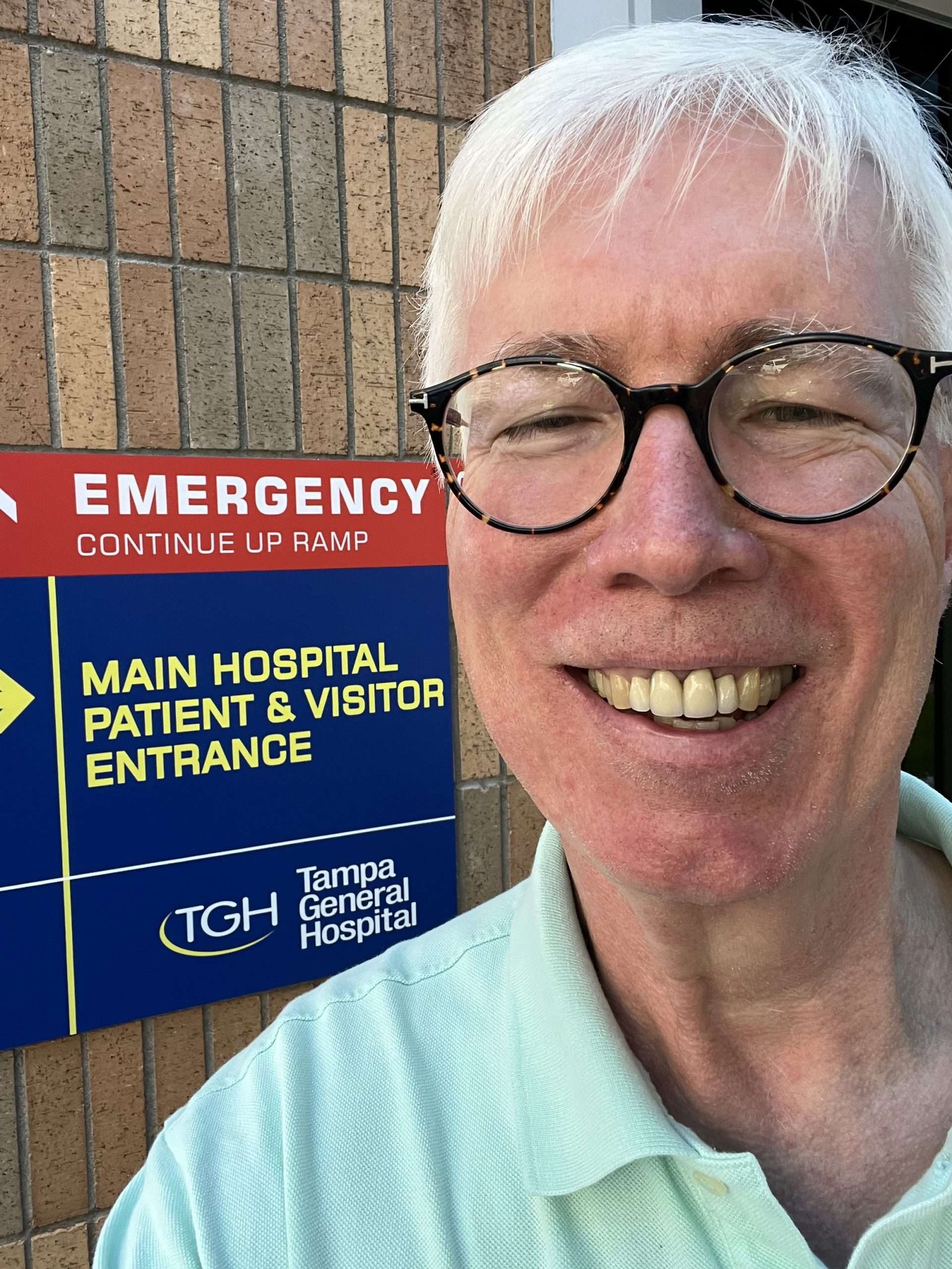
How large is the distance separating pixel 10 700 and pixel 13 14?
1464 millimetres

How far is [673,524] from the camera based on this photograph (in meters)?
0.91

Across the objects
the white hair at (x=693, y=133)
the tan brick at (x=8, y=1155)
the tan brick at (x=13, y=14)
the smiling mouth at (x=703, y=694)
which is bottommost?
the tan brick at (x=8, y=1155)

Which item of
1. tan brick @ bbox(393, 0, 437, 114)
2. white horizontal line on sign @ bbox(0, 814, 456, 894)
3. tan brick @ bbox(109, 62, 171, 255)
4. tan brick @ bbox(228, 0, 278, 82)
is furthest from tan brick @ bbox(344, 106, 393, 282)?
white horizontal line on sign @ bbox(0, 814, 456, 894)

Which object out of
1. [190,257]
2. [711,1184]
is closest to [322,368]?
[190,257]

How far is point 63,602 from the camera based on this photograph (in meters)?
2.29

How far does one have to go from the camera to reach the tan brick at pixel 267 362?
2.51 metres

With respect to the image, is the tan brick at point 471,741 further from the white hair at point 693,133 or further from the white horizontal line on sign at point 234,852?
the white hair at point 693,133

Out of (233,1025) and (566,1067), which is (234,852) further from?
(566,1067)

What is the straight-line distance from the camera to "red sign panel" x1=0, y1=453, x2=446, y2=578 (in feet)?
7.41

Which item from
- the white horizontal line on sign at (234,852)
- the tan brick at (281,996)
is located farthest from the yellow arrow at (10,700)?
the tan brick at (281,996)

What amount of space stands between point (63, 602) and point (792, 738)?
179 cm

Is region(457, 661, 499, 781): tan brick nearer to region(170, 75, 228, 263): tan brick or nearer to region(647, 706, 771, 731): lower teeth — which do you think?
region(170, 75, 228, 263): tan brick

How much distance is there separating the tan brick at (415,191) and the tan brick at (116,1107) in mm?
2019

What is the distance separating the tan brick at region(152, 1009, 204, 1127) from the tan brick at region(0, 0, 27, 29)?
2.23 metres
